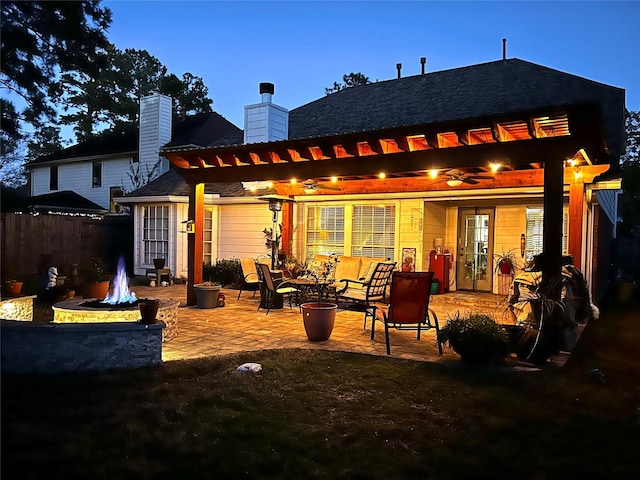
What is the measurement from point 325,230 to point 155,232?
4.98 metres

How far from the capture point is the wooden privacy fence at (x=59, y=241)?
13.0m

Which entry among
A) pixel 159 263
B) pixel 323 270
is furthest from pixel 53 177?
pixel 323 270

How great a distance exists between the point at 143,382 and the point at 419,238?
23.5 ft

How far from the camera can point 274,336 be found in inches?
245

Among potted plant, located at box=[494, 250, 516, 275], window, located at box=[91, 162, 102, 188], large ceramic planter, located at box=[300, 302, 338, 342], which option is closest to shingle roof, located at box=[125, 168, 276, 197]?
potted plant, located at box=[494, 250, 516, 275]

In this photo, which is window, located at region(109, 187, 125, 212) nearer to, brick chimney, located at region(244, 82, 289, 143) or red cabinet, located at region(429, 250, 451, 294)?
brick chimney, located at region(244, 82, 289, 143)

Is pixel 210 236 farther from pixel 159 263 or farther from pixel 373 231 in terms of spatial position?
pixel 373 231

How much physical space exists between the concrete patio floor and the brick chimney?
4.45 m

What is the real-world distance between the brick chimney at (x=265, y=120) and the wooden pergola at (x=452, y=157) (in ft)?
10.3

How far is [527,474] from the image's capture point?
2.79 metres

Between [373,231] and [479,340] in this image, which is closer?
[479,340]

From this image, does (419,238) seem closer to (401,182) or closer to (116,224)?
(401,182)

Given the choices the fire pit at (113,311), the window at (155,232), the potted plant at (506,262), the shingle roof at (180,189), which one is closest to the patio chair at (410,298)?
the fire pit at (113,311)

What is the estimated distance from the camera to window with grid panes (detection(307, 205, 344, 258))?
37.4ft
